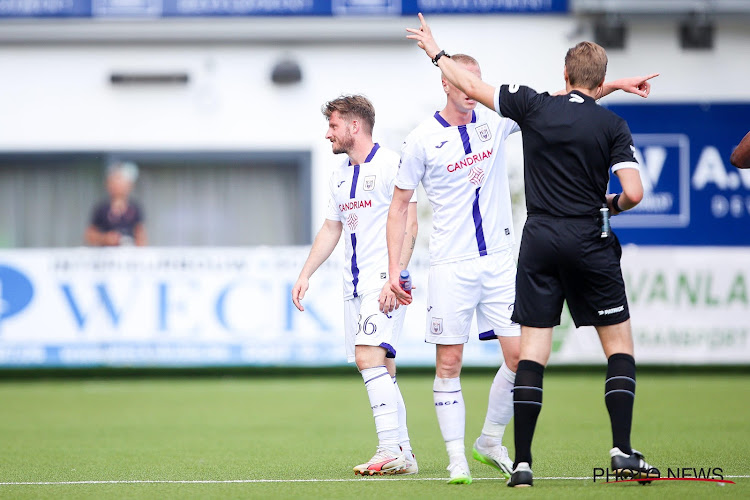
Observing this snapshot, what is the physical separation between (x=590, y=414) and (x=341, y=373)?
5.33m

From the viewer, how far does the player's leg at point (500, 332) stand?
636 centimetres

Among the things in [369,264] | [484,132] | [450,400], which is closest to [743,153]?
[484,132]

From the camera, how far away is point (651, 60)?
19562 mm

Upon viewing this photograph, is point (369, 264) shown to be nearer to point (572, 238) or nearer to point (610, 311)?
point (572, 238)

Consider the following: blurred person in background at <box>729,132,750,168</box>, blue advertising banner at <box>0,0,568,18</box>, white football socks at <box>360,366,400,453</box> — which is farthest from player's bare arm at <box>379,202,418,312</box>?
blue advertising banner at <box>0,0,568,18</box>

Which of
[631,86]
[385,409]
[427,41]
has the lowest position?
[385,409]

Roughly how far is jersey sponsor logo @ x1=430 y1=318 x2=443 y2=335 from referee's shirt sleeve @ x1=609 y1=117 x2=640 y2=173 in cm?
130

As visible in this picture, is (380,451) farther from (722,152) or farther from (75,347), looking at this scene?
(722,152)

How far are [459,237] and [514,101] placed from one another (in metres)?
0.92

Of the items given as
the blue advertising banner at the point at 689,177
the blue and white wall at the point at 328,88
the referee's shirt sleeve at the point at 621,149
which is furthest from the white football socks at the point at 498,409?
the blue advertising banner at the point at 689,177

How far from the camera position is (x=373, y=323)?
6668mm

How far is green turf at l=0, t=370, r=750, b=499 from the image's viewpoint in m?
6.00

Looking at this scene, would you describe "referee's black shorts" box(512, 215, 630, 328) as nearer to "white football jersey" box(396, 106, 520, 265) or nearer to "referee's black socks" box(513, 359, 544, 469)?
"referee's black socks" box(513, 359, 544, 469)

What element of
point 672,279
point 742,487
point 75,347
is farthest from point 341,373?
point 742,487
